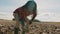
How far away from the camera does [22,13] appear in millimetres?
7027

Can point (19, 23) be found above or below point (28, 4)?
below

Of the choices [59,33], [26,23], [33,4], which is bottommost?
[59,33]

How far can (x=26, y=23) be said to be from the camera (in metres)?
7.23

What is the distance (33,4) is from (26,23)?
576 mm

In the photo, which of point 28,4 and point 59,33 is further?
point 59,33

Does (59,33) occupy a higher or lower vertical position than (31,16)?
lower

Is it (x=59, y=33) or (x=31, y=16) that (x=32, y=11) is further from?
(x=59, y=33)

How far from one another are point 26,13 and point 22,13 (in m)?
0.10

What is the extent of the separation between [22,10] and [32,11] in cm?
26

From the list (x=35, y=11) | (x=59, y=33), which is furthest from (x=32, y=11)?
(x=59, y=33)

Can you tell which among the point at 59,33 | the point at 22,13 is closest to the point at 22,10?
the point at 22,13

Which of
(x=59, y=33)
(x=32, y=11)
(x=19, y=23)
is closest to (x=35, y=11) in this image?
(x=32, y=11)

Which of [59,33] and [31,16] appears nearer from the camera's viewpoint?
[31,16]

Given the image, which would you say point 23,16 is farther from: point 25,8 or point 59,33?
point 59,33
